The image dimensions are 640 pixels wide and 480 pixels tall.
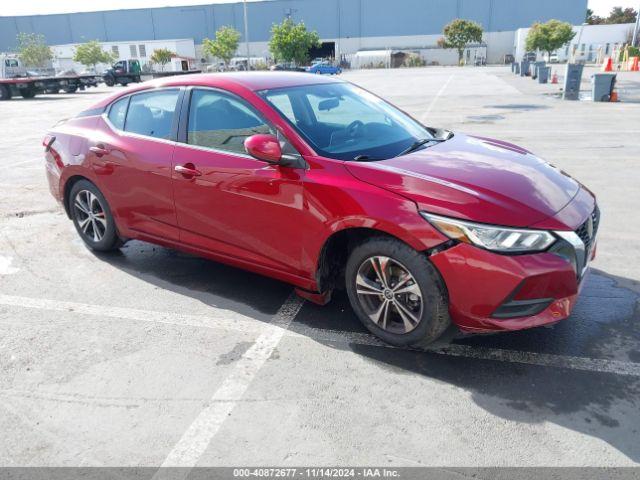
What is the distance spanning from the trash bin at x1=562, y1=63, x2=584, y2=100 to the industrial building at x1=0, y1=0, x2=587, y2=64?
229ft

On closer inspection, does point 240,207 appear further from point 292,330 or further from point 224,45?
point 224,45

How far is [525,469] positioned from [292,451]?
1.07m

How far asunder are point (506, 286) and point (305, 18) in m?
98.2

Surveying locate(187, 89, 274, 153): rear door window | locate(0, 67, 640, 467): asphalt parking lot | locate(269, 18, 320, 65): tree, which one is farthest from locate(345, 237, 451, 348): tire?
locate(269, 18, 320, 65): tree

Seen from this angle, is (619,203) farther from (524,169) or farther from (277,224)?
(277,224)

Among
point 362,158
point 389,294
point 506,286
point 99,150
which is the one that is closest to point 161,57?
point 99,150

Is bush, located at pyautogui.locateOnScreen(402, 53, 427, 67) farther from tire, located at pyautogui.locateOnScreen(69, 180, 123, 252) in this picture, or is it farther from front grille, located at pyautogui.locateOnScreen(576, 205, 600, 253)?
front grille, located at pyautogui.locateOnScreen(576, 205, 600, 253)

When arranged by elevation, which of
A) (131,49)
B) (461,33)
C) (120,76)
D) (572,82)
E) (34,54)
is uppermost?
(461,33)

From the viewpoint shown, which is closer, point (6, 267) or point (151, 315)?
point (151, 315)

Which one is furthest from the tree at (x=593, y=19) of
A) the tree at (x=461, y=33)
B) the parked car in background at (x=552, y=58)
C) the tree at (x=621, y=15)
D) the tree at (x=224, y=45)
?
the tree at (x=224, y=45)

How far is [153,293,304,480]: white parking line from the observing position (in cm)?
253

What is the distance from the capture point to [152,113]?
14.6 ft

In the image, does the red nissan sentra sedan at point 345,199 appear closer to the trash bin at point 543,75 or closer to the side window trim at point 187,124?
the side window trim at point 187,124

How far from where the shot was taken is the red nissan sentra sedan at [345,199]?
116 inches
